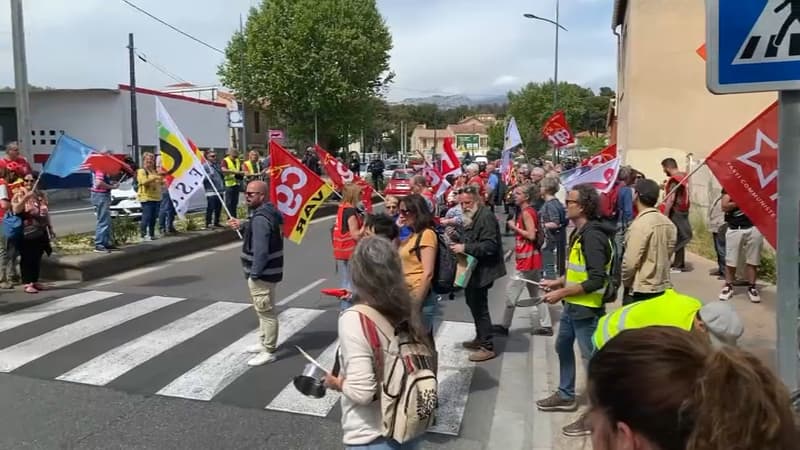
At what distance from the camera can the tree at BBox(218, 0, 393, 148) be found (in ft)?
125

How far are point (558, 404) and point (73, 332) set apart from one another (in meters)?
5.25

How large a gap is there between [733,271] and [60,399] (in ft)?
26.0

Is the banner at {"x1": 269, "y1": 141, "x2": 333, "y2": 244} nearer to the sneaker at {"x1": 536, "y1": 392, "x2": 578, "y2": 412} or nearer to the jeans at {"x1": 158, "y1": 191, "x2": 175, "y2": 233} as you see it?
the sneaker at {"x1": 536, "y1": 392, "x2": 578, "y2": 412}

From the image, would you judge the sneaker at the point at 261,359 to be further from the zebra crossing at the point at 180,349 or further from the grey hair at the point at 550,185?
the grey hair at the point at 550,185

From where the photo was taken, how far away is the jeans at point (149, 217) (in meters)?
12.9

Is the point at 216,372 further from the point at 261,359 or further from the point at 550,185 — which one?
the point at 550,185

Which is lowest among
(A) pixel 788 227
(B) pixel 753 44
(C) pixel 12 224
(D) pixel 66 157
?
(C) pixel 12 224

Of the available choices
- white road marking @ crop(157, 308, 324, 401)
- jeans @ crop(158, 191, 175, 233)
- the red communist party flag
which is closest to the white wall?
jeans @ crop(158, 191, 175, 233)

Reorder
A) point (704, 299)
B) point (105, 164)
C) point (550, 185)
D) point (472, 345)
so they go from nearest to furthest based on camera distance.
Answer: point (472, 345)
point (550, 185)
point (704, 299)
point (105, 164)

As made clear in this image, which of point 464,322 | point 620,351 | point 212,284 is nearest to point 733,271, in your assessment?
point 464,322

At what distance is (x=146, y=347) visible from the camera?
6.78m

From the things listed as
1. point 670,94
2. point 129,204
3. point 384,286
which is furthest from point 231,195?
point 384,286

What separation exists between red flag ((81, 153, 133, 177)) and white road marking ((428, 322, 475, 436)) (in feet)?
21.2

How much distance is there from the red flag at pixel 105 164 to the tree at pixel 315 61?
1073 inches
